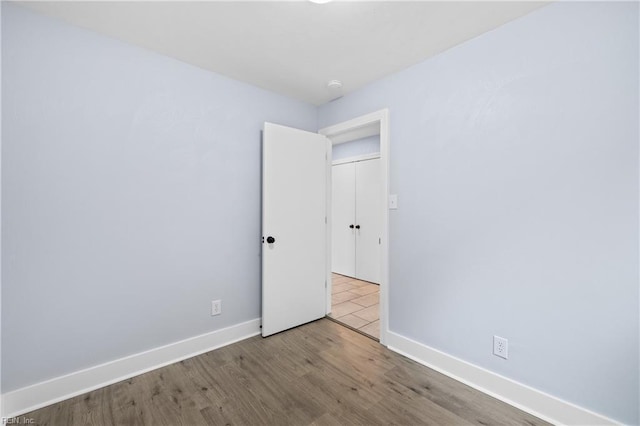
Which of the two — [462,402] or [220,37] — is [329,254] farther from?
[220,37]

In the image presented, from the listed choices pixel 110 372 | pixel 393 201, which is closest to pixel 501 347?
pixel 393 201

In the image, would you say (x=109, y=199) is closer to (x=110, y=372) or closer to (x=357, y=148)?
(x=110, y=372)

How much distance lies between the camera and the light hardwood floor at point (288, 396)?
1553mm

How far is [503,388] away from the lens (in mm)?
1721

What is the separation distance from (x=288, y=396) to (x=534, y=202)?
6.53 ft

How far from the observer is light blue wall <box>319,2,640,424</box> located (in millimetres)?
1374

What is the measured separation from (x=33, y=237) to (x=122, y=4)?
4.98 ft

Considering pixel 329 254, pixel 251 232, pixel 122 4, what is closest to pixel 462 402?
pixel 329 254

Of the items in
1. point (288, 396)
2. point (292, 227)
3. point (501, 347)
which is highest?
point (292, 227)

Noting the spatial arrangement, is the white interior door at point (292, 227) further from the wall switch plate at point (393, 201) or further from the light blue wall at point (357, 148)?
the light blue wall at point (357, 148)

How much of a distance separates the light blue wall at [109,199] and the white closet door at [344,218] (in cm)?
246

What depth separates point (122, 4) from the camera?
158cm

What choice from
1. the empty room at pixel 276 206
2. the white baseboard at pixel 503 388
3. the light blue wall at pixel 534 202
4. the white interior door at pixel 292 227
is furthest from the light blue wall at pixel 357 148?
the white baseboard at pixel 503 388

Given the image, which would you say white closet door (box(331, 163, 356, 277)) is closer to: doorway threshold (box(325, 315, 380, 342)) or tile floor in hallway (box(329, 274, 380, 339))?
tile floor in hallway (box(329, 274, 380, 339))
